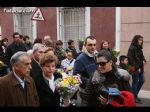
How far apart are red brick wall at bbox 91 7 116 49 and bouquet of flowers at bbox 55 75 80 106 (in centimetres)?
757

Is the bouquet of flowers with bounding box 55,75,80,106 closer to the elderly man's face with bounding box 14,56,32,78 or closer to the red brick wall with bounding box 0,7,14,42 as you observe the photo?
the elderly man's face with bounding box 14,56,32,78

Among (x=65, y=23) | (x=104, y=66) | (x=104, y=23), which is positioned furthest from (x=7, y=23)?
(x=104, y=66)

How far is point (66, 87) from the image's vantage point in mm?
5891

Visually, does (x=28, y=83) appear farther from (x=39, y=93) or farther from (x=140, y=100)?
(x=140, y=100)

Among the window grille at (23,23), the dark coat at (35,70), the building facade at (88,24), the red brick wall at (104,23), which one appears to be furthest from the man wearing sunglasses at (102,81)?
the window grille at (23,23)

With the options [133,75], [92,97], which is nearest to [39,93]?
[92,97]

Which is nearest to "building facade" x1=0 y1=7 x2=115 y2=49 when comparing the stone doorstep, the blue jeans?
the stone doorstep

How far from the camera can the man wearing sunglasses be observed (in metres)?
4.66

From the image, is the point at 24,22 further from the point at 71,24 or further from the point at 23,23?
the point at 71,24

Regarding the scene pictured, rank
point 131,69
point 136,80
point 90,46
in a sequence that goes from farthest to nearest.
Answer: point 136,80, point 131,69, point 90,46

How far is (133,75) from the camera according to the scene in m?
10.8

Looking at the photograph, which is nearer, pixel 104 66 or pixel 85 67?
pixel 104 66

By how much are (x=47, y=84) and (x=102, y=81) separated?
94 centimetres

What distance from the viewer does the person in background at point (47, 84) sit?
5.33 meters
